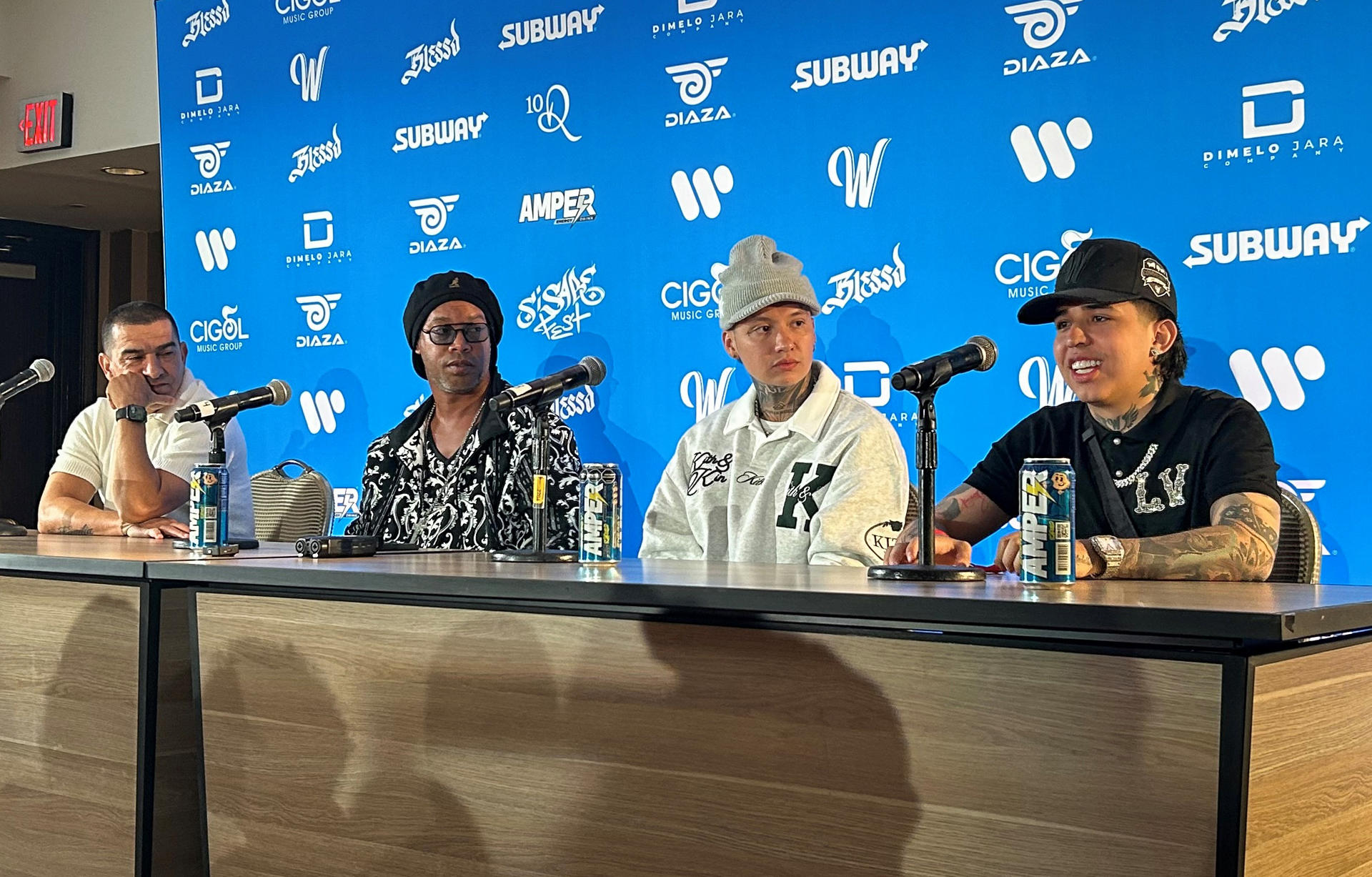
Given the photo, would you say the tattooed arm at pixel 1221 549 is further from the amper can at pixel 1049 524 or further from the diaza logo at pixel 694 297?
the diaza logo at pixel 694 297

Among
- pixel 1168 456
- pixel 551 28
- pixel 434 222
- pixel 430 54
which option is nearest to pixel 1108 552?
pixel 1168 456

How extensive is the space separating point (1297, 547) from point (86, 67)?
197 inches

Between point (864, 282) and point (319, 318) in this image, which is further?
point (319, 318)

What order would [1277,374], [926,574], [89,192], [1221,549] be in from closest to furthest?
[926,574] < [1221,549] < [1277,374] < [89,192]

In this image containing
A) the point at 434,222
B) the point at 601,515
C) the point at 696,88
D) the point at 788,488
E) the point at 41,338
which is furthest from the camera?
the point at 41,338

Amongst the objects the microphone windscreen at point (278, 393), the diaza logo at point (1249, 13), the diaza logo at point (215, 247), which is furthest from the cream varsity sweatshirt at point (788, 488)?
the diaza logo at point (215, 247)

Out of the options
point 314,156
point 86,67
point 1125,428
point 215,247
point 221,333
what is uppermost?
point 86,67

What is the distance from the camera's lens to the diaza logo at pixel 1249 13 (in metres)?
3.05

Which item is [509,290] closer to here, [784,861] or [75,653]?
[75,653]

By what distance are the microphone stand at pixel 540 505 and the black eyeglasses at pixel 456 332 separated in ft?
3.29

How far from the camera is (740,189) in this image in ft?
12.7

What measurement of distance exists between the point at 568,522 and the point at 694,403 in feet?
3.02

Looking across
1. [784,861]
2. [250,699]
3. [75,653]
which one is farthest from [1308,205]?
[75,653]

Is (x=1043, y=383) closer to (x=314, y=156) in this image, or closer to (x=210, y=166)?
(x=314, y=156)
